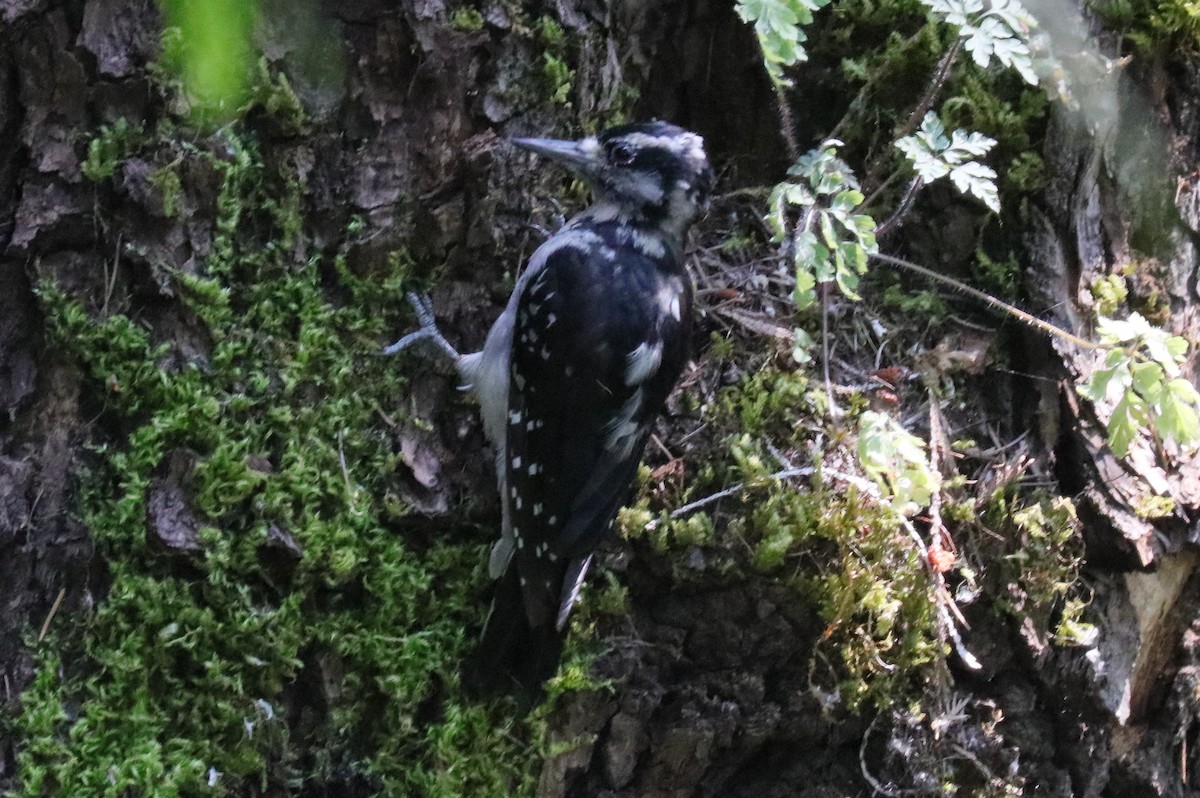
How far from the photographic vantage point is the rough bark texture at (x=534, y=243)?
1939 mm

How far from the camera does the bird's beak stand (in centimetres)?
222

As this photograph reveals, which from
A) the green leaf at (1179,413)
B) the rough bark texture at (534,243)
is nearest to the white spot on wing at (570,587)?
the rough bark texture at (534,243)

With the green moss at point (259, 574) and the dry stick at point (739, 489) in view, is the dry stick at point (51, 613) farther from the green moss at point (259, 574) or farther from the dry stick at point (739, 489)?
the dry stick at point (739, 489)

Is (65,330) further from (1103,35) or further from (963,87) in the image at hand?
(1103,35)

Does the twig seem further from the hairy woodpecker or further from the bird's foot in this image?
the bird's foot

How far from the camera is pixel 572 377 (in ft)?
7.77

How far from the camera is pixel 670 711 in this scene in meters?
2.27

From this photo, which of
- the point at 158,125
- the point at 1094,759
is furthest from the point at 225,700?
the point at 1094,759

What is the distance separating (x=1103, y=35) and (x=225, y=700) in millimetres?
2760

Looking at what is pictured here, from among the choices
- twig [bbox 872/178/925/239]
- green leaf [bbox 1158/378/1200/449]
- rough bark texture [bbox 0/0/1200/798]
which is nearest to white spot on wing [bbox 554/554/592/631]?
rough bark texture [bbox 0/0/1200/798]

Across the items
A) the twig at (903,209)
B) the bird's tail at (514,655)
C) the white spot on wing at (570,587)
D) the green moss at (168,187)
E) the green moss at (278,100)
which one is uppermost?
the green moss at (278,100)

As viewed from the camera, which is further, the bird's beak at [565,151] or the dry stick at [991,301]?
the dry stick at [991,301]

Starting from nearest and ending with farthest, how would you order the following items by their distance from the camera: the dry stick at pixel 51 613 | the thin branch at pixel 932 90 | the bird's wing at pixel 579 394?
the dry stick at pixel 51 613, the bird's wing at pixel 579 394, the thin branch at pixel 932 90

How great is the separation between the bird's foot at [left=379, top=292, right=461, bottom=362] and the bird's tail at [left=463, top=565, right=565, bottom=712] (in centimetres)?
55
